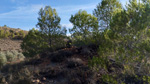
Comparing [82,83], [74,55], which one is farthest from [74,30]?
[82,83]

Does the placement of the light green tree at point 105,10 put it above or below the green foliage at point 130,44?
above

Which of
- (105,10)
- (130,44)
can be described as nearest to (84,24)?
(105,10)

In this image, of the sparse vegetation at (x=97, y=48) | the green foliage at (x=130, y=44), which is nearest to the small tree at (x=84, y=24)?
the sparse vegetation at (x=97, y=48)

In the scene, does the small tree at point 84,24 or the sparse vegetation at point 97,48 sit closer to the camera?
the sparse vegetation at point 97,48

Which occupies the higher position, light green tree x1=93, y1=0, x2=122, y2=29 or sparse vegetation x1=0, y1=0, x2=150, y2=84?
light green tree x1=93, y1=0, x2=122, y2=29

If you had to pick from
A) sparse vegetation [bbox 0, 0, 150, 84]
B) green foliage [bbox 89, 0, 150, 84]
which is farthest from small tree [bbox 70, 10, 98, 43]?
green foliage [bbox 89, 0, 150, 84]

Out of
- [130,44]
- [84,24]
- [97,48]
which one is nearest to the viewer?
[130,44]

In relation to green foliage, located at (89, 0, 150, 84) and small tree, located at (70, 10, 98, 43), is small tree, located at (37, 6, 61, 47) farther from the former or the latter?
green foliage, located at (89, 0, 150, 84)

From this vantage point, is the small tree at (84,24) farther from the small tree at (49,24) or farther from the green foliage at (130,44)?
the green foliage at (130,44)

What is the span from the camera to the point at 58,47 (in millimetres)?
17891

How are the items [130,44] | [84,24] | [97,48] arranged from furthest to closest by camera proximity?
[84,24] → [97,48] → [130,44]

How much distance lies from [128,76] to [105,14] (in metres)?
10.5

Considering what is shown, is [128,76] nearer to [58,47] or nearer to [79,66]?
[79,66]

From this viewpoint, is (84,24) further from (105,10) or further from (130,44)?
(130,44)
